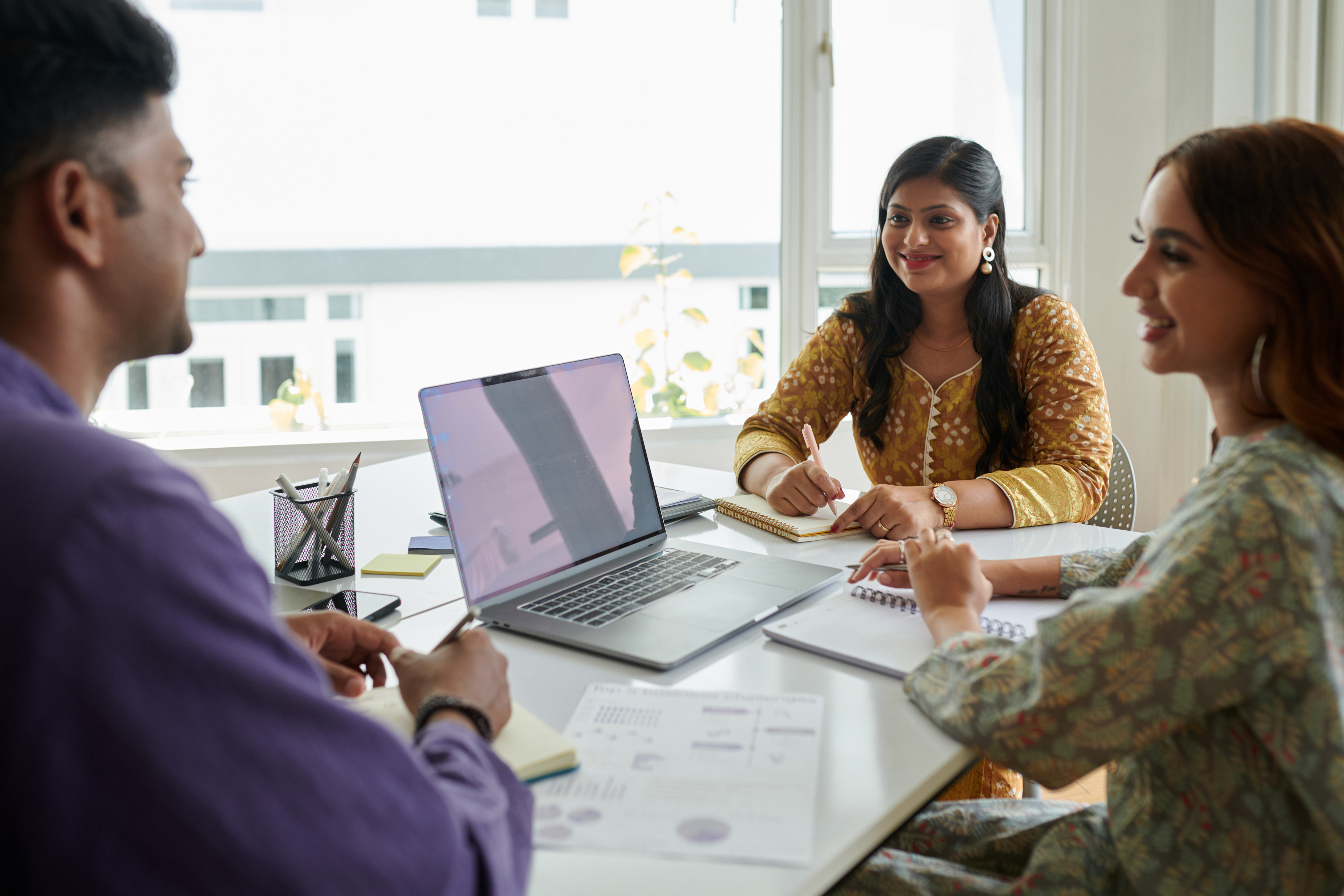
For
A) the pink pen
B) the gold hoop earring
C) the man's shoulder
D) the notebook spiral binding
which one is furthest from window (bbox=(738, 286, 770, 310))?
the man's shoulder

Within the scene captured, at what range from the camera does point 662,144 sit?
3332 millimetres

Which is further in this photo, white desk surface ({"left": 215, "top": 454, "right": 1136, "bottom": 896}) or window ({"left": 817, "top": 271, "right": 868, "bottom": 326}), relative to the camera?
window ({"left": 817, "top": 271, "right": 868, "bottom": 326})

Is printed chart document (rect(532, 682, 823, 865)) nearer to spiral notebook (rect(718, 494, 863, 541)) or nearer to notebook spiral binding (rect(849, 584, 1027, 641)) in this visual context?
notebook spiral binding (rect(849, 584, 1027, 641))

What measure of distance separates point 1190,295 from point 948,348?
3.86 ft

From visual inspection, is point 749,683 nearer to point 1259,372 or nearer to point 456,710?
point 456,710

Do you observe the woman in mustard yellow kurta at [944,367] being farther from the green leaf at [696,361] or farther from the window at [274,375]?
the window at [274,375]

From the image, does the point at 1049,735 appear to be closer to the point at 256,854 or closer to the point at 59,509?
the point at 256,854

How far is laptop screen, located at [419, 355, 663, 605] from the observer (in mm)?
1172

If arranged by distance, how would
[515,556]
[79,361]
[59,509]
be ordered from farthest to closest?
[515,556]
[79,361]
[59,509]

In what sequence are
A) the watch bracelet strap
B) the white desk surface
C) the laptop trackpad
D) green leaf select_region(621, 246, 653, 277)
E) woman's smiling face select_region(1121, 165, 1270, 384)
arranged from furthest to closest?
green leaf select_region(621, 246, 653, 277), the laptop trackpad, woman's smiling face select_region(1121, 165, 1270, 384), the watch bracelet strap, the white desk surface

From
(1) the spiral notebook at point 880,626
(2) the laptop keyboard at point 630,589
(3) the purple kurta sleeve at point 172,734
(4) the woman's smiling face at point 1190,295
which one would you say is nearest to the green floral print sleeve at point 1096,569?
(1) the spiral notebook at point 880,626

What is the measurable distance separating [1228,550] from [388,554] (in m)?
1.15

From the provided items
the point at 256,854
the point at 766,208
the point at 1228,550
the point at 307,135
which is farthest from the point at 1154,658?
the point at 307,135

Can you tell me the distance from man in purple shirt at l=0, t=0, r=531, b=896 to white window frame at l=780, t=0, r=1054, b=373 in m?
2.75
